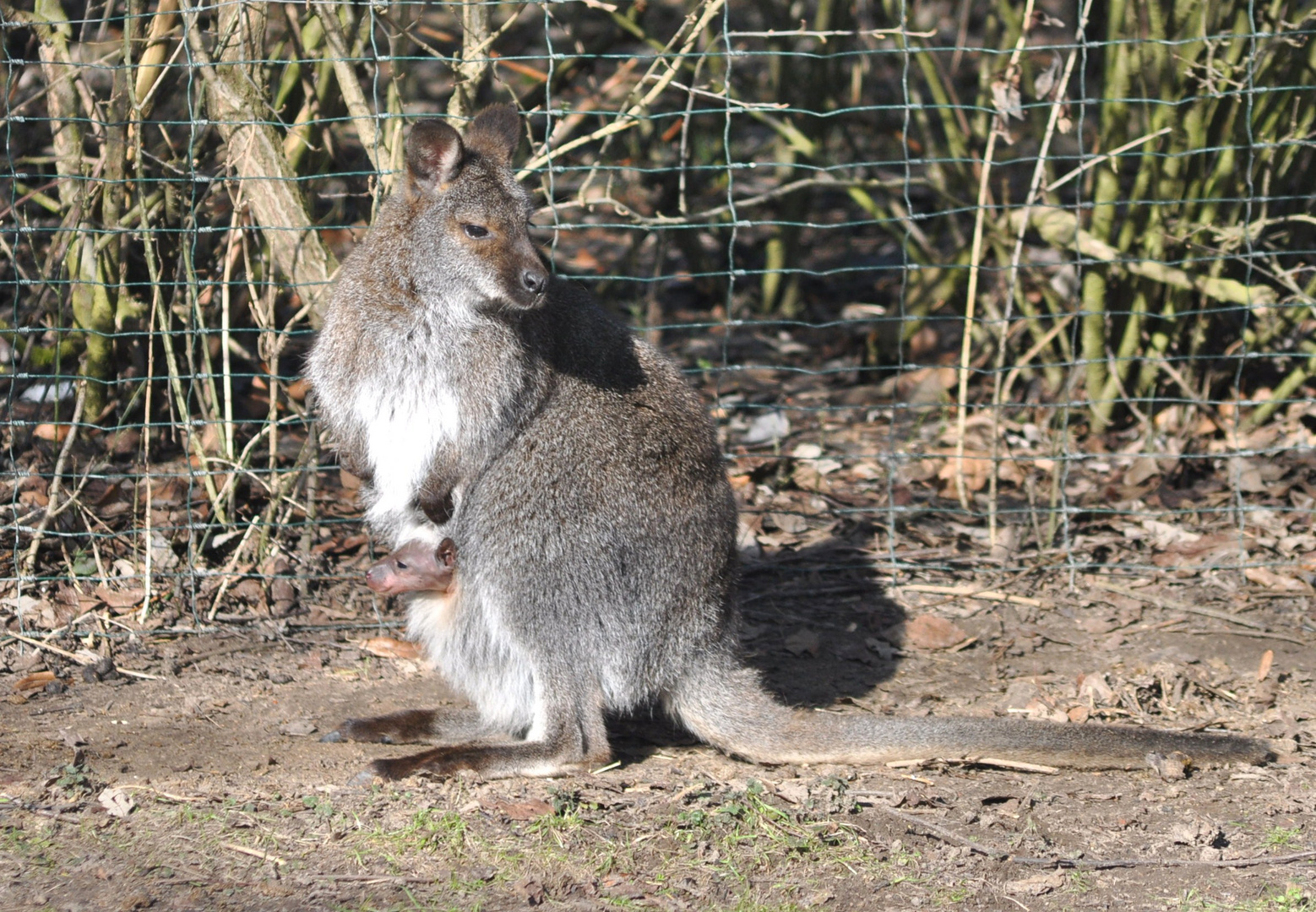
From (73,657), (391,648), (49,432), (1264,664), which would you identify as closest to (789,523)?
(391,648)

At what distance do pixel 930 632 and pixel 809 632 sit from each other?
42 centimetres

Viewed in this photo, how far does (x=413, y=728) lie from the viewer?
3875 mm

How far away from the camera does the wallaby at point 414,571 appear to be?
383 cm

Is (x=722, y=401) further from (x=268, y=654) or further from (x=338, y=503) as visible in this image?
(x=268, y=654)

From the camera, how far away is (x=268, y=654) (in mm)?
4359

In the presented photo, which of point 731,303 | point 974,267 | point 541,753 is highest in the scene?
point 974,267

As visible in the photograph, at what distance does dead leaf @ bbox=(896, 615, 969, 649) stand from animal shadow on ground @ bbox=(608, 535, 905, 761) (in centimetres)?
7

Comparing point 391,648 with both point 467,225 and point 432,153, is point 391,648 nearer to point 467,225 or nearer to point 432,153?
point 467,225

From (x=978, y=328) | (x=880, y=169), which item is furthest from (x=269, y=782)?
(x=880, y=169)

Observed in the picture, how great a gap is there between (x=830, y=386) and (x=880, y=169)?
7.28 feet

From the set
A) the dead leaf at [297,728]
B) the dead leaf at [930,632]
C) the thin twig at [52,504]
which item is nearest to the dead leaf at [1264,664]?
the dead leaf at [930,632]

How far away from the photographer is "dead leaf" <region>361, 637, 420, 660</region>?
4.45m

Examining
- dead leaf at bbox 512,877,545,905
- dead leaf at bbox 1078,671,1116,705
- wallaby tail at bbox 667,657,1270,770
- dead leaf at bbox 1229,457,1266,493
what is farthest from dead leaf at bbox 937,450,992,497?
dead leaf at bbox 512,877,545,905

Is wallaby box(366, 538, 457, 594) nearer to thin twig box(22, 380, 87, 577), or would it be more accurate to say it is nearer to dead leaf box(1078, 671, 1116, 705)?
thin twig box(22, 380, 87, 577)
